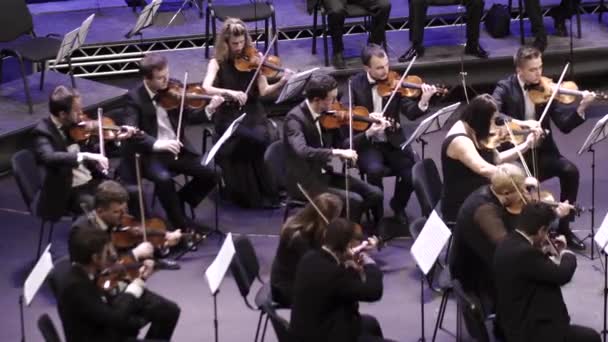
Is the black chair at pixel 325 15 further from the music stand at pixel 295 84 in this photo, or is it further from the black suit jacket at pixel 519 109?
the black suit jacket at pixel 519 109

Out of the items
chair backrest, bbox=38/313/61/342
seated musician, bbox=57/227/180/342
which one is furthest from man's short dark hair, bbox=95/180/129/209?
chair backrest, bbox=38/313/61/342

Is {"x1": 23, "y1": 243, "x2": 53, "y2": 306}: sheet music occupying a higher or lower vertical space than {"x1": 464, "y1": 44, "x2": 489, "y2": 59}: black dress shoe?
higher

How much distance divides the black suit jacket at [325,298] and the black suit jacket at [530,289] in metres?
0.68

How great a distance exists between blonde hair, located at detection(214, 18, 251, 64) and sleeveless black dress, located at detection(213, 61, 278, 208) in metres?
0.07

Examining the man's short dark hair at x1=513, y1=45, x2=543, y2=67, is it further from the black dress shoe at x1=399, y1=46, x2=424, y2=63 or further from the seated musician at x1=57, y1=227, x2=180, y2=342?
the seated musician at x1=57, y1=227, x2=180, y2=342

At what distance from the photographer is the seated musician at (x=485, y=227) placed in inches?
264

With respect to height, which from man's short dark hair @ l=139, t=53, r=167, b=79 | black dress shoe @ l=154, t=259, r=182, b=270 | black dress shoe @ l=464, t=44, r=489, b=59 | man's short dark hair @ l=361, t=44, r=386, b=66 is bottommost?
black dress shoe @ l=154, t=259, r=182, b=270

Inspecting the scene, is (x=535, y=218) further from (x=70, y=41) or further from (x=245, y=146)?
(x=70, y=41)

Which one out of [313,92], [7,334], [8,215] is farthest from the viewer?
[8,215]

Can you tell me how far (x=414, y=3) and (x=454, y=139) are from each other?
3666mm

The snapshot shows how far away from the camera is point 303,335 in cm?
622

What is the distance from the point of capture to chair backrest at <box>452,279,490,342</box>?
21.0 ft

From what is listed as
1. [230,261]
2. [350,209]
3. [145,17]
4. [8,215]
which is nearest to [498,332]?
[230,261]

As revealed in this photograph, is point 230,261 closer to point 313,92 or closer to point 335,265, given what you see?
point 335,265
